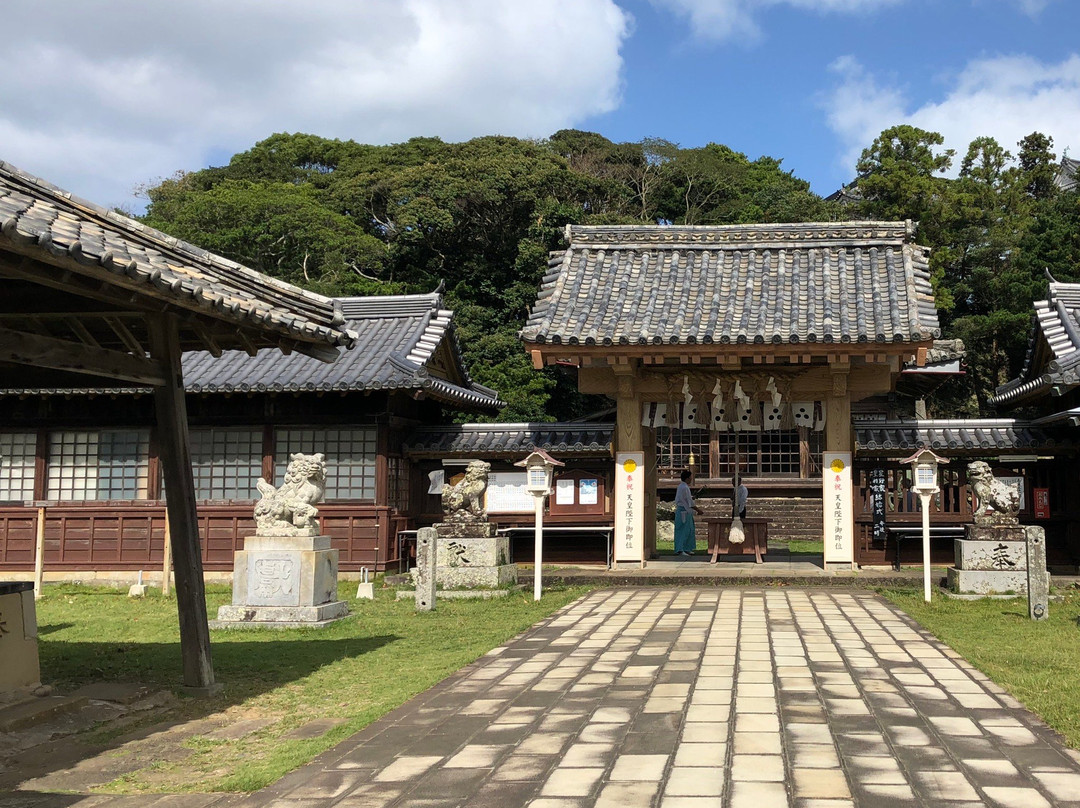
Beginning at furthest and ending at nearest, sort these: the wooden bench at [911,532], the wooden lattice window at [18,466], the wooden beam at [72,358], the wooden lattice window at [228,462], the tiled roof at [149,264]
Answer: the wooden lattice window at [18,466]
the wooden lattice window at [228,462]
the wooden bench at [911,532]
the wooden beam at [72,358]
the tiled roof at [149,264]

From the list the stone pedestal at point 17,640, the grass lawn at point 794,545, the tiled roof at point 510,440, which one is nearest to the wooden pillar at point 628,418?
the tiled roof at point 510,440

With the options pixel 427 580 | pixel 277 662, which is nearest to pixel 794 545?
pixel 427 580

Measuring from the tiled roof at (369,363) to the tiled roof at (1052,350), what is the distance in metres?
10.6

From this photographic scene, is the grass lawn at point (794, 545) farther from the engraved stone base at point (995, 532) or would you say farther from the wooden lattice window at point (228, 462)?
the engraved stone base at point (995, 532)

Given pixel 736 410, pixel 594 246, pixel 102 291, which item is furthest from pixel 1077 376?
pixel 102 291

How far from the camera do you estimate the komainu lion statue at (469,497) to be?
592 inches

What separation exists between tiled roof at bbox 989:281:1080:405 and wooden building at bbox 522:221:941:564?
220 centimetres

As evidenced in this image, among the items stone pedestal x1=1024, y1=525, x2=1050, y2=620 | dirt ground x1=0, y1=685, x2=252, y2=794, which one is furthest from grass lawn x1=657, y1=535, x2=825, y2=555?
dirt ground x1=0, y1=685, x2=252, y2=794

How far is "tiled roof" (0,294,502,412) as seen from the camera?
1791 cm

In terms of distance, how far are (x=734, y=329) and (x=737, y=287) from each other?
2109 millimetres

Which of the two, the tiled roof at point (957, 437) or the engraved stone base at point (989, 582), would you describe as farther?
the tiled roof at point (957, 437)

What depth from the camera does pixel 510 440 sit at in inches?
747

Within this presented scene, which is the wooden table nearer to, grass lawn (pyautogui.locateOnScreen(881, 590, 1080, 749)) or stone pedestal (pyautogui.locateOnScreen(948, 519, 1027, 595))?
grass lawn (pyautogui.locateOnScreen(881, 590, 1080, 749))

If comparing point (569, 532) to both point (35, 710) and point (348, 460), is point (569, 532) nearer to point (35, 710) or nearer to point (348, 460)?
point (348, 460)
